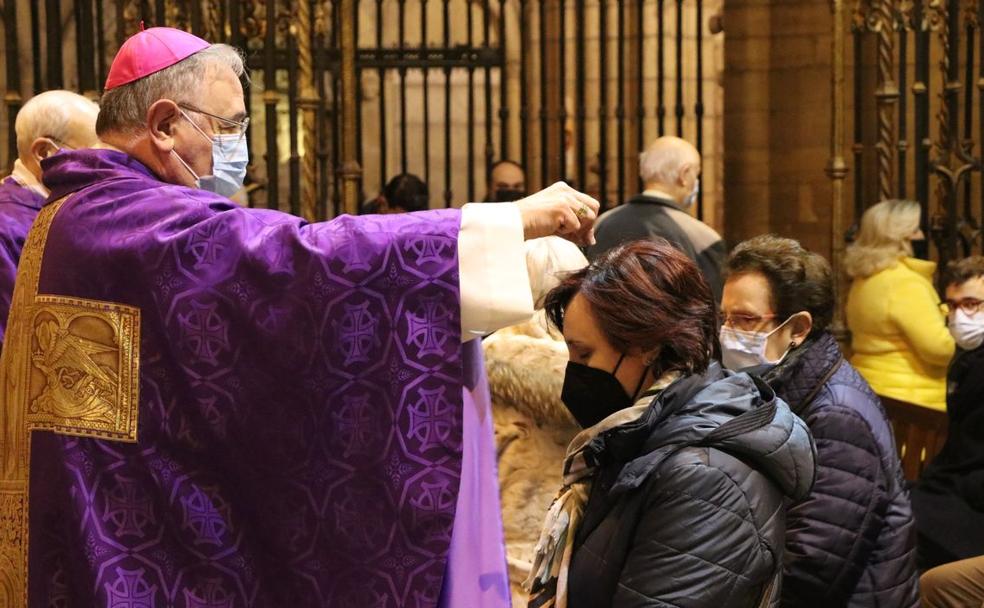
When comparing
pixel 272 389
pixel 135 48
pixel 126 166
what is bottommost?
pixel 272 389

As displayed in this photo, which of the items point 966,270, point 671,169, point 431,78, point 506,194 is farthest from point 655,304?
point 431,78

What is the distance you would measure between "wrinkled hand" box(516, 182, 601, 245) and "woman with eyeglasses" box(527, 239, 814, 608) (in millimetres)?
196

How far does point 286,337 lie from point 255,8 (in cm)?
481

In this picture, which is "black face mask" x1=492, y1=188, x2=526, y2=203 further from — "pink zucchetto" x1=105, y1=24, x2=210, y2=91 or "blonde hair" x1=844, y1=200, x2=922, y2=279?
"pink zucchetto" x1=105, y1=24, x2=210, y2=91

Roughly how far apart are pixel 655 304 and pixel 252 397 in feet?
2.32

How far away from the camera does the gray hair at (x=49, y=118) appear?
13.3ft

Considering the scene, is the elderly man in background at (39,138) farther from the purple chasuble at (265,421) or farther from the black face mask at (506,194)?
the black face mask at (506,194)

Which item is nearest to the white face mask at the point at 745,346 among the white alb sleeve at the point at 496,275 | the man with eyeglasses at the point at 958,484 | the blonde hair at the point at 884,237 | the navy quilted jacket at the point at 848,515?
the navy quilted jacket at the point at 848,515

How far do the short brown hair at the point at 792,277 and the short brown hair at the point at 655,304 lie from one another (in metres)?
1.18

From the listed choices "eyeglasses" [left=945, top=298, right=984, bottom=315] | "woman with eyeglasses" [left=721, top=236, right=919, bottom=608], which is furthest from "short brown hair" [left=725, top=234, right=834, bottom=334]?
"eyeglasses" [left=945, top=298, right=984, bottom=315]

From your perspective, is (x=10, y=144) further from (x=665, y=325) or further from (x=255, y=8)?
(x=665, y=325)

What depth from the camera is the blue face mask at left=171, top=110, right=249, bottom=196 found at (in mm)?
2664

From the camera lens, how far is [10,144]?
6262mm

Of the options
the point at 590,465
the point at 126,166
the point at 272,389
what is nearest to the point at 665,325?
the point at 590,465
